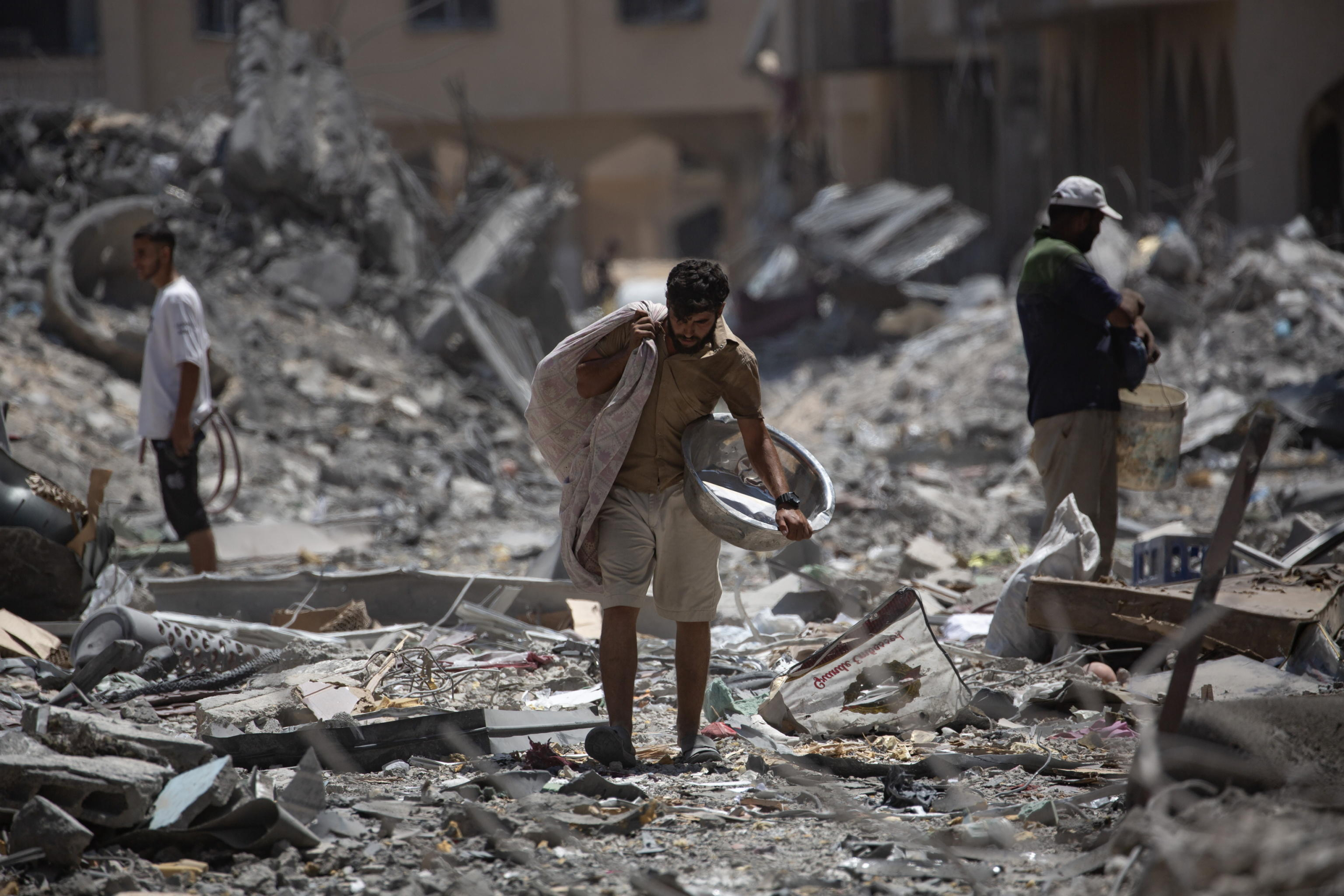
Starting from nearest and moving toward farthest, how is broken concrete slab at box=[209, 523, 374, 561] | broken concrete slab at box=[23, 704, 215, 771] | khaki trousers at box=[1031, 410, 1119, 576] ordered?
broken concrete slab at box=[23, 704, 215, 771] → khaki trousers at box=[1031, 410, 1119, 576] → broken concrete slab at box=[209, 523, 374, 561]

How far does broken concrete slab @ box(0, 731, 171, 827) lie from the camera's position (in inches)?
111

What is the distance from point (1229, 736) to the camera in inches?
103

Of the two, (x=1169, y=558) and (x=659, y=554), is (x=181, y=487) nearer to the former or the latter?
(x=659, y=554)

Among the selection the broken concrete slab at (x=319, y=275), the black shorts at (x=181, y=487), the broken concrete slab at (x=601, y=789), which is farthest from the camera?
the broken concrete slab at (x=319, y=275)

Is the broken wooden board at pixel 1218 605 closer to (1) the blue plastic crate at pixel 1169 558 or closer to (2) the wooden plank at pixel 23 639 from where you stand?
(1) the blue plastic crate at pixel 1169 558

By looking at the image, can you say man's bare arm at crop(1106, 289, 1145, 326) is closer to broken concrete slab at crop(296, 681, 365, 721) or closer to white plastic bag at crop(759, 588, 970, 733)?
white plastic bag at crop(759, 588, 970, 733)

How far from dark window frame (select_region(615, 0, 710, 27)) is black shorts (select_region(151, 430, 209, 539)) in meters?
18.4

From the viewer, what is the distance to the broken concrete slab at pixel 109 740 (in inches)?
118

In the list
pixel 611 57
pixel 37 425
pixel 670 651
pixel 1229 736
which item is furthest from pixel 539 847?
pixel 611 57

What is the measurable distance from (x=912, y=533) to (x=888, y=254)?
902 cm

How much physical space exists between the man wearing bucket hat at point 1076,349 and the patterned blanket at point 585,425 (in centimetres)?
182

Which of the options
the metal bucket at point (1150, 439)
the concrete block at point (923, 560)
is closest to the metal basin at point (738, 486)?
the metal bucket at point (1150, 439)

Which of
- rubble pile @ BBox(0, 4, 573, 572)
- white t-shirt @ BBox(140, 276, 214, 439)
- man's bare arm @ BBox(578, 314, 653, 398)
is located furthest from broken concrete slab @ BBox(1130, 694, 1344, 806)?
rubble pile @ BBox(0, 4, 573, 572)

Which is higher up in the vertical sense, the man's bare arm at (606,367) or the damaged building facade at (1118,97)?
the damaged building facade at (1118,97)
